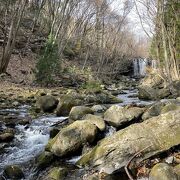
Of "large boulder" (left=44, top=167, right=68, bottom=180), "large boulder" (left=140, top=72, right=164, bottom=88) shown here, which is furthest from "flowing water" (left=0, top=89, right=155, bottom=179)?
"large boulder" (left=140, top=72, right=164, bottom=88)

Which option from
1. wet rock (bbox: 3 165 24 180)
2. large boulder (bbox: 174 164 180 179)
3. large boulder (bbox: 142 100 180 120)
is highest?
large boulder (bbox: 142 100 180 120)

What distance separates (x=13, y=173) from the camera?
272 inches

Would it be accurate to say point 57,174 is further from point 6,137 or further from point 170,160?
point 6,137

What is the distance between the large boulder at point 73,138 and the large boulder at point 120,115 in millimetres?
980

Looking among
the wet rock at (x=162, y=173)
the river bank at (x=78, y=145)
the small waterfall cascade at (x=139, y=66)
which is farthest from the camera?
the small waterfall cascade at (x=139, y=66)

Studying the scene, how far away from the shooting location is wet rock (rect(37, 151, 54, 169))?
739 cm

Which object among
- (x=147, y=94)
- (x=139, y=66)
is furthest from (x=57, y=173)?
(x=139, y=66)

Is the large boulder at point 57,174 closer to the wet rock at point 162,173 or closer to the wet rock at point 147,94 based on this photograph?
the wet rock at point 162,173

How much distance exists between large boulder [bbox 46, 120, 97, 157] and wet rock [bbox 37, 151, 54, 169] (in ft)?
0.77

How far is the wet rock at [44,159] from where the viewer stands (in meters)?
7.39

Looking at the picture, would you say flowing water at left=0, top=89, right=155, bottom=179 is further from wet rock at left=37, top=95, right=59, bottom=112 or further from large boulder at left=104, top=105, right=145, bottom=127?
wet rock at left=37, top=95, right=59, bottom=112

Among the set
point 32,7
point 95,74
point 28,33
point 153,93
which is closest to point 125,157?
point 153,93

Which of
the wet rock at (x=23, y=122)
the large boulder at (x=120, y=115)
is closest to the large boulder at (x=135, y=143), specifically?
the large boulder at (x=120, y=115)

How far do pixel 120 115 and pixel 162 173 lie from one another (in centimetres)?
357
